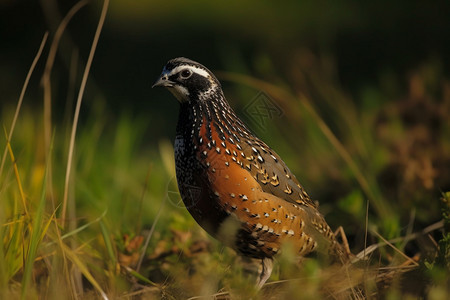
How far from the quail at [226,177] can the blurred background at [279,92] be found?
517mm

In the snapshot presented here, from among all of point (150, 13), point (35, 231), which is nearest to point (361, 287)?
point (35, 231)

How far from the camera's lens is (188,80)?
3.04 m

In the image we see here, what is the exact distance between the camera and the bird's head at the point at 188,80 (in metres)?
3.02

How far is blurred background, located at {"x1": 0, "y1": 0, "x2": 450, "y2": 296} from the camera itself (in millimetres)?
4172

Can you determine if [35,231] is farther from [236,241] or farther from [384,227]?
[384,227]

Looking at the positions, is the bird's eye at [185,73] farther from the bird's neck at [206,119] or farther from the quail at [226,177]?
the bird's neck at [206,119]

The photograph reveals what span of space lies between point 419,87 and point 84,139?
219 centimetres

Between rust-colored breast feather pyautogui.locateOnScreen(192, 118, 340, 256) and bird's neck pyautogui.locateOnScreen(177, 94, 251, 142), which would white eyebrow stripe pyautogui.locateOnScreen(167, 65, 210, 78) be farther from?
rust-colored breast feather pyautogui.locateOnScreen(192, 118, 340, 256)

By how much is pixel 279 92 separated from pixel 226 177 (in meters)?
1.50

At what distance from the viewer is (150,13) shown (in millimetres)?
10102

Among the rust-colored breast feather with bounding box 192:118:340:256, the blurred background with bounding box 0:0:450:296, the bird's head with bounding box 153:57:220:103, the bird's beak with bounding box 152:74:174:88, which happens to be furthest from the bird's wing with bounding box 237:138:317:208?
the blurred background with bounding box 0:0:450:296

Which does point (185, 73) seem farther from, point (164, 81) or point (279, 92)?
point (279, 92)

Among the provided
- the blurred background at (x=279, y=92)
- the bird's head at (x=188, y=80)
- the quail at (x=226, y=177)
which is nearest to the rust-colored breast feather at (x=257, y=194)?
the quail at (x=226, y=177)

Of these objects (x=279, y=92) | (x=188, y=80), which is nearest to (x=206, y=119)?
(x=188, y=80)
